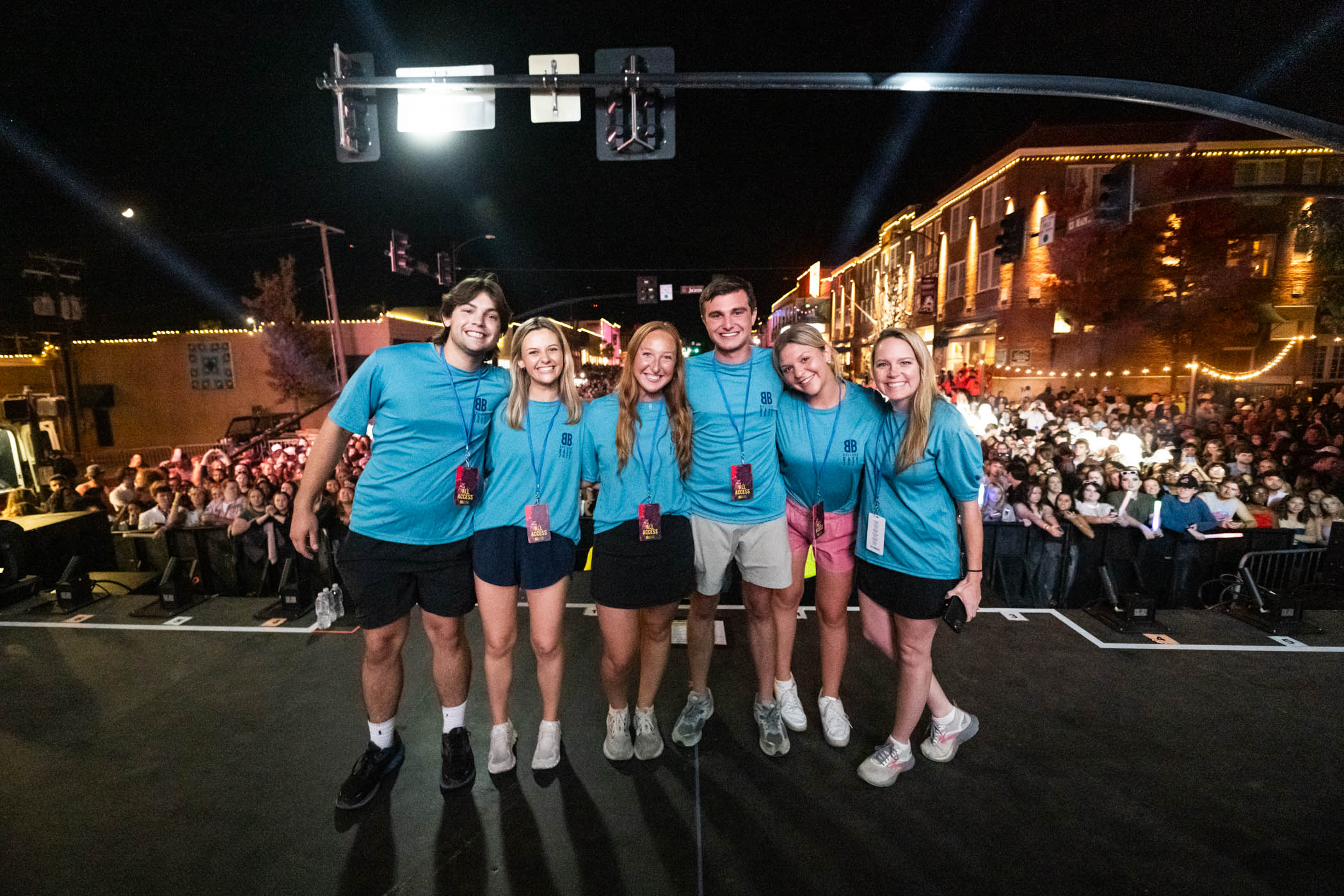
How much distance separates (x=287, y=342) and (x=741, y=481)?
85.0ft

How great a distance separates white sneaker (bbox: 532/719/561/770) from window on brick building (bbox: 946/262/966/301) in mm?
28888

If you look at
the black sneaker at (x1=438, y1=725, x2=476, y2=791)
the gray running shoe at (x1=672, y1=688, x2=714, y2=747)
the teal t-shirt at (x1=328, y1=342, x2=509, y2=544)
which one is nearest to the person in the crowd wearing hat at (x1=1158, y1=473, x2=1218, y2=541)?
the gray running shoe at (x1=672, y1=688, x2=714, y2=747)

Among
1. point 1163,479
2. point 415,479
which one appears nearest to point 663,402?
point 415,479

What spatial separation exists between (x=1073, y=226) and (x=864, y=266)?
4050 cm

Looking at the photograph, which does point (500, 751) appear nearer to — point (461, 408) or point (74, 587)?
point (461, 408)

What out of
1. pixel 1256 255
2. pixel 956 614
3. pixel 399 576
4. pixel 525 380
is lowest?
pixel 956 614

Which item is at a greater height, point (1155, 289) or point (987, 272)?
point (987, 272)

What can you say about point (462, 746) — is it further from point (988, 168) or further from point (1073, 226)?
point (988, 168)

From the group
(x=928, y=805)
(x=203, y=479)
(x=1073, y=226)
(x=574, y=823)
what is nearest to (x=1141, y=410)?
(x=1073, y=226)

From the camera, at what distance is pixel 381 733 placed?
2885mm

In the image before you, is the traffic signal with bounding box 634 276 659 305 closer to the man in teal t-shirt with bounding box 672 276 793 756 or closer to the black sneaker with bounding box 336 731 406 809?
the man in teal t-shirt with bounding box 672 276 793 756

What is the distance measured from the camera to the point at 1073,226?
8102mm

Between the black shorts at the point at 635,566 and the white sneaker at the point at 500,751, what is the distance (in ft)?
2.69

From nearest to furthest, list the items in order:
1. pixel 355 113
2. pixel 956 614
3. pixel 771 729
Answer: pixel 956 614 < pixel 771 729 < pixel 355 113
